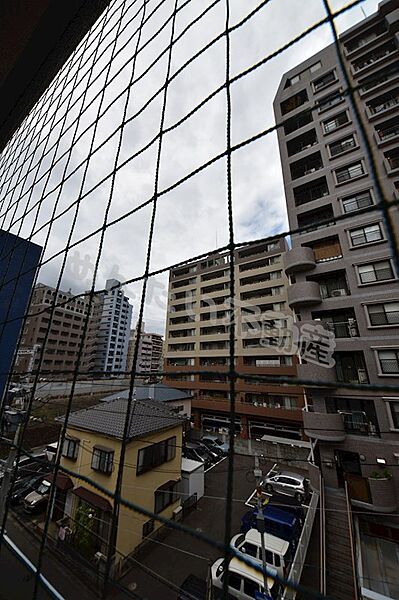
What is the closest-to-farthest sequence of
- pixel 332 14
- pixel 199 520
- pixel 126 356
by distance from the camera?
pixel 332 14
pixel 199 520
pixel 126 356

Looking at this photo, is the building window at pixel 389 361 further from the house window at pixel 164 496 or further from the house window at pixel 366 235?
the house window at pixel 164 496

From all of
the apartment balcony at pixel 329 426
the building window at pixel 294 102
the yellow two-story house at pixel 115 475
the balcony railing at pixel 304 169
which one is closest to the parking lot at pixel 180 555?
the yellow two-story house at pixel 115 475

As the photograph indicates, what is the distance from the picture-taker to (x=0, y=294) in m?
2.11

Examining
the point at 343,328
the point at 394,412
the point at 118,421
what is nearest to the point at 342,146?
the point at 343,328

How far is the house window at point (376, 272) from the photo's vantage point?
568 cm

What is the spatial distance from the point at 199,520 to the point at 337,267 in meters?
6.89

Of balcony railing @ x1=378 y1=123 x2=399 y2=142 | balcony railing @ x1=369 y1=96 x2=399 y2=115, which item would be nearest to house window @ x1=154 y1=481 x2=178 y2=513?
balcony railing @ x1=378 y1=123 x2=399 y2=142

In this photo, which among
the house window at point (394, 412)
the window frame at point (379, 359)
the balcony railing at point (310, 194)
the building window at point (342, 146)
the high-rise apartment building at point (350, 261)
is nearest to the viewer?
the house window at point (394, 412)

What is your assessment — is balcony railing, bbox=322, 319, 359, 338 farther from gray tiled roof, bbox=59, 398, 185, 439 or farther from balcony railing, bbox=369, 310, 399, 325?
gray tiled roof, bbox=59, 398, 185, 439

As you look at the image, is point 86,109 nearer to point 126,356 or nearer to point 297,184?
point 297,184

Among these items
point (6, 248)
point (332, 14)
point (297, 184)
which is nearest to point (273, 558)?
point (6, 248)

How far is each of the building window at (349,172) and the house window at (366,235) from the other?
152cm

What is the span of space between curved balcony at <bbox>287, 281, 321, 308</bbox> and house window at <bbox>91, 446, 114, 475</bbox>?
5352 mm

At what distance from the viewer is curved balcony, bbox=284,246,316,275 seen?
6781 millimetres
